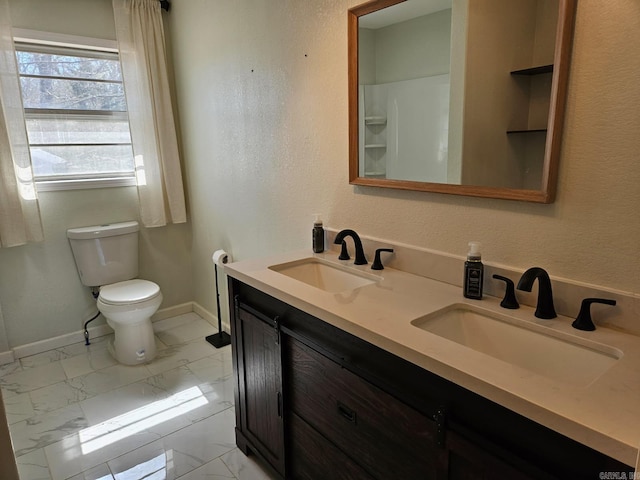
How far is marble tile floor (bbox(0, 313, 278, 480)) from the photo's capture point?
6.24ft

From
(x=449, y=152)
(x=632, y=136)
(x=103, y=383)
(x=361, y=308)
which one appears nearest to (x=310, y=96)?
(x=449, y=152)

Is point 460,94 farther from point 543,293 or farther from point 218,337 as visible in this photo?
point 218,337

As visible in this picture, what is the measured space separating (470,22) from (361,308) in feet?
3.31

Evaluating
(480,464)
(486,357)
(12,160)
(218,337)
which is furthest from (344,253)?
(12,160)

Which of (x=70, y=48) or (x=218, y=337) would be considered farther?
(x=218, y=337)

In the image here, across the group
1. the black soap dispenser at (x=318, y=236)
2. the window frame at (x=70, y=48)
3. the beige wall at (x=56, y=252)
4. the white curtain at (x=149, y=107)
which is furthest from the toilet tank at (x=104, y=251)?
the black soap dispenser at (x=318, y=236)

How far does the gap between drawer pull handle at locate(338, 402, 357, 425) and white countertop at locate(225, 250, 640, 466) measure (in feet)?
0.90

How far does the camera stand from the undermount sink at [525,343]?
3.49 ft

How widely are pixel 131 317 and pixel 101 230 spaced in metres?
0.69

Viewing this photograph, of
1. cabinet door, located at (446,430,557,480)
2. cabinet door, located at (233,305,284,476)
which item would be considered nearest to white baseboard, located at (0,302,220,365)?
cabinet door, located at (233,305,284,476)

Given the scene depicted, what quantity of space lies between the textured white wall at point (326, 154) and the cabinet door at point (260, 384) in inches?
24.1

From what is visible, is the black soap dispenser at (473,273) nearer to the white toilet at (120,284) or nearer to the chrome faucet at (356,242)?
the chrome faucet at (356,242)

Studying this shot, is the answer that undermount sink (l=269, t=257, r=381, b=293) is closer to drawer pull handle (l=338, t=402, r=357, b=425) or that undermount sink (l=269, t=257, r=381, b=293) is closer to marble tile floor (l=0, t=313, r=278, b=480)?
drawer pull handle (l=338, t=402, r=357, b=425)

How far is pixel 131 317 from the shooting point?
8.80ft
